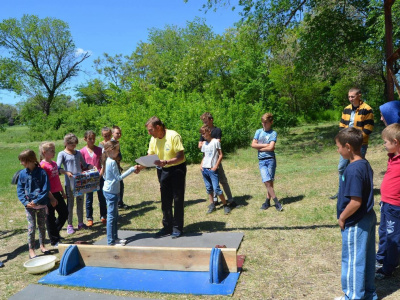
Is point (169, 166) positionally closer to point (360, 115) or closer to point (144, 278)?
A: point (144, 278)

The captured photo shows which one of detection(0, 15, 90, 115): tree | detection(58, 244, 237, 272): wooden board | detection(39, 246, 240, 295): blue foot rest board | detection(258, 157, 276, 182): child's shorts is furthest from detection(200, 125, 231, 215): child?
detection(0, 15, 90, 115): tree

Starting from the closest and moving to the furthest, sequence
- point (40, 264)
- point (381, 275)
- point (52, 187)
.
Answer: point (381, 275) < point (40, 264) < point (52, 187)

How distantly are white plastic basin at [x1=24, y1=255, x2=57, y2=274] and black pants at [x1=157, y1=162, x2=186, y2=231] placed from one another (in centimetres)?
177

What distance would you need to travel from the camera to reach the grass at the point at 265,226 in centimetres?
372

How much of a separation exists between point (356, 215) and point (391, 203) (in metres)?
0.83

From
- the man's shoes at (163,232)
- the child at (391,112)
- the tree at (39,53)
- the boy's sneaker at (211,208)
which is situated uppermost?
the tree at (39,53)

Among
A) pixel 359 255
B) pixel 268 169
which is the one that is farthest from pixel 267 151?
pixel 359 255

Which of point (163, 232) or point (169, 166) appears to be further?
point (163, 232)

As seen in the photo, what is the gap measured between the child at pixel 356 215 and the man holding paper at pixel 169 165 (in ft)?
8.69

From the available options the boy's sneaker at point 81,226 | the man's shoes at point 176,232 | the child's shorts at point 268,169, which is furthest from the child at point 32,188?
the child's shorts at point 268,169

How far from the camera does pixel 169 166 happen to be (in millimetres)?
5160

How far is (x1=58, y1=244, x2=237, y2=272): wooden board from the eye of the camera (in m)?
4.07

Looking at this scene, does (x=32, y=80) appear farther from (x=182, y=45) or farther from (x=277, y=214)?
(x=277, y=214)

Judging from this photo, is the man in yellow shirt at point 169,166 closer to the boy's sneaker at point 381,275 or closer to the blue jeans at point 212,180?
the blue jeans at point 212,180
